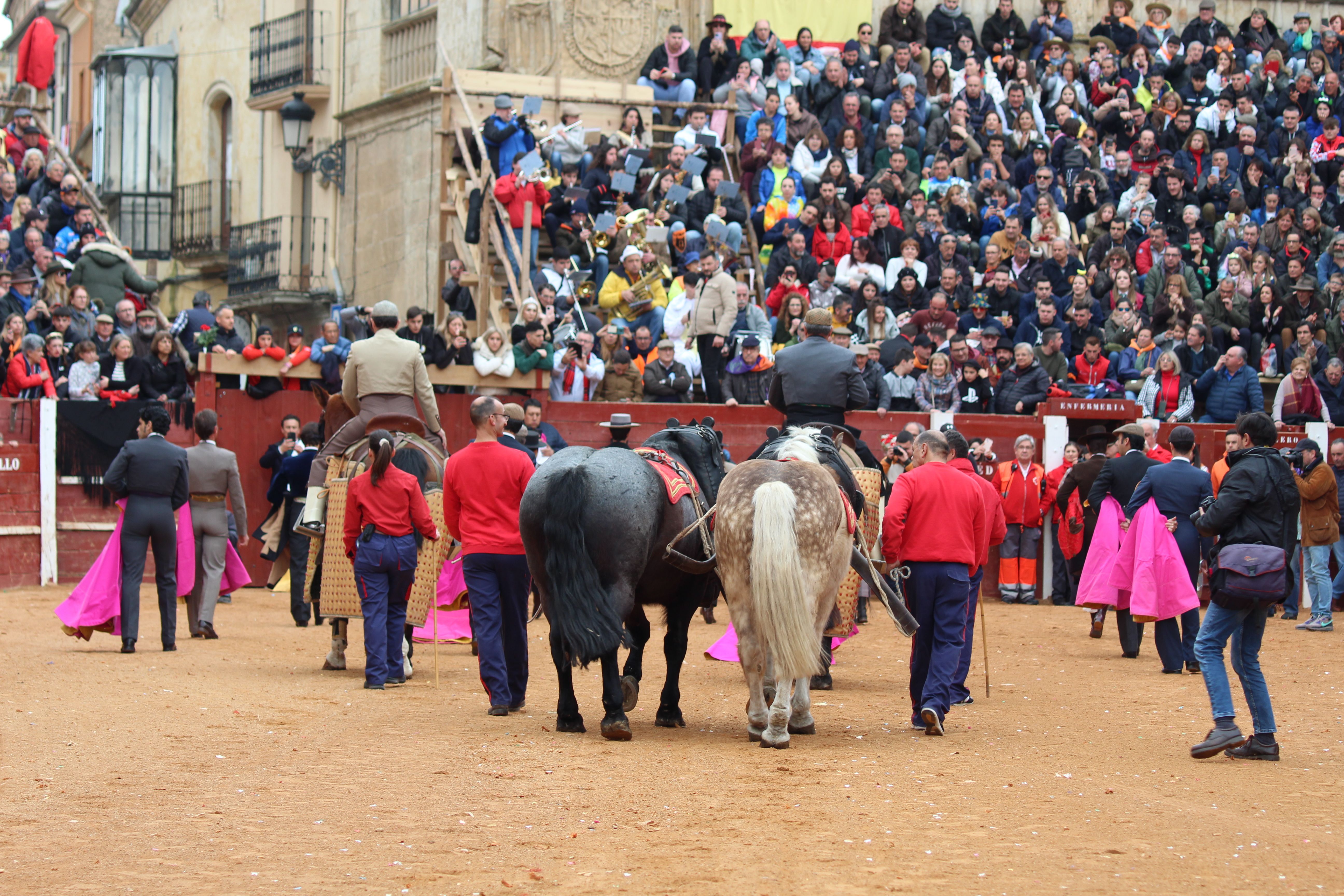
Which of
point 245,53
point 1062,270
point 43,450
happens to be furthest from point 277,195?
point 1062,270

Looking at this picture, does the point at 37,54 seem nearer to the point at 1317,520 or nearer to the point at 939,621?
the point at 1317,520

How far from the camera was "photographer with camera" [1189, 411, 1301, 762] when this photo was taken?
28.3ft

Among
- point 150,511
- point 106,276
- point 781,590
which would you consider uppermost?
point 106,276

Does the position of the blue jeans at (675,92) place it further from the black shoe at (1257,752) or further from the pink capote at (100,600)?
the black shoe at (1257,752)

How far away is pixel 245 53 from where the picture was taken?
1284 inches

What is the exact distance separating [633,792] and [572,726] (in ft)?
6.15

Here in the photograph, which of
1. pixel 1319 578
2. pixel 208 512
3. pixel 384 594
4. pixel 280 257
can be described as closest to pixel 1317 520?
pixel 1319 578


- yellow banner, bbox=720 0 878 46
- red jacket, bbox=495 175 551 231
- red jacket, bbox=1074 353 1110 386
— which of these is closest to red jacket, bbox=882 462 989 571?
red jacket, bbox=1074 353 1110 386

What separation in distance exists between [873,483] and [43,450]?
10.7m

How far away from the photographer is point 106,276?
66.7 feet

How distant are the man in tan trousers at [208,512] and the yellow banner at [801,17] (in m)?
14.0

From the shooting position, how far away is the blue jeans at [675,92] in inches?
964

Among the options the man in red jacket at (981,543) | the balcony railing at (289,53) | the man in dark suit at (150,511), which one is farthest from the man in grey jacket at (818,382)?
the balcony railing at (289,53)

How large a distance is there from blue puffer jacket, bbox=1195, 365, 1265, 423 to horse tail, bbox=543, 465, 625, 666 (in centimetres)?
1199
